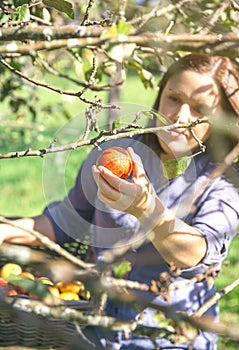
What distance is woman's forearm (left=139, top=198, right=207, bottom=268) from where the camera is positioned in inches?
52.3

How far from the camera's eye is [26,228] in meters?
1.98

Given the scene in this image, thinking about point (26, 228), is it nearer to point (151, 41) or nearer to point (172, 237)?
point (172, 237)

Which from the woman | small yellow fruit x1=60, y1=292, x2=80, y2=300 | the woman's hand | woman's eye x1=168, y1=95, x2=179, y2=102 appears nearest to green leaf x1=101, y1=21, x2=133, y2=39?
the woman's hand

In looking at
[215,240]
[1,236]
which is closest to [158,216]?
[215,240]

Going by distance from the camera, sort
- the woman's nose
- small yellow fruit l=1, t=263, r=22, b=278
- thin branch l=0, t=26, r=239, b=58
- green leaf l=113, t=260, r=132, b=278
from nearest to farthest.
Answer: thin branch l=0, t=26, r=239, b=58 → green leaf l=113, t=260, r=132, b=278 → the woman's nose → small yellow fruit l=1, t=263, r=22, b=278

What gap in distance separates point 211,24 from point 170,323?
0.45m

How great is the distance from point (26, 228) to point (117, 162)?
0.74 metres

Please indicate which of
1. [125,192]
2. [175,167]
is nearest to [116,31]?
[175,167]

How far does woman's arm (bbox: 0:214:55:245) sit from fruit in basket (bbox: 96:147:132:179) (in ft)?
2.26

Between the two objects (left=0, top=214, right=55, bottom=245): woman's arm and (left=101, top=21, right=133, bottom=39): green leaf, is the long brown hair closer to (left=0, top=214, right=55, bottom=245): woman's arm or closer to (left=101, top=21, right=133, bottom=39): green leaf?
(left=0, top=214, right=55, bottom=245): woman's arm

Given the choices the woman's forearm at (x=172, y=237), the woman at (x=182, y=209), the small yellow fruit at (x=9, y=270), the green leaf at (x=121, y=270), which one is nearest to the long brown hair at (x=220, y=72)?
the woman at (x=182, y=209)

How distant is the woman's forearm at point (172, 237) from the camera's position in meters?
Result: 1.33

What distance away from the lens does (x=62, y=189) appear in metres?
1.42

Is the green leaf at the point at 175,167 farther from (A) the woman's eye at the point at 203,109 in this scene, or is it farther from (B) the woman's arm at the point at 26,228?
(B) the woman's arm at the point at 26,228
